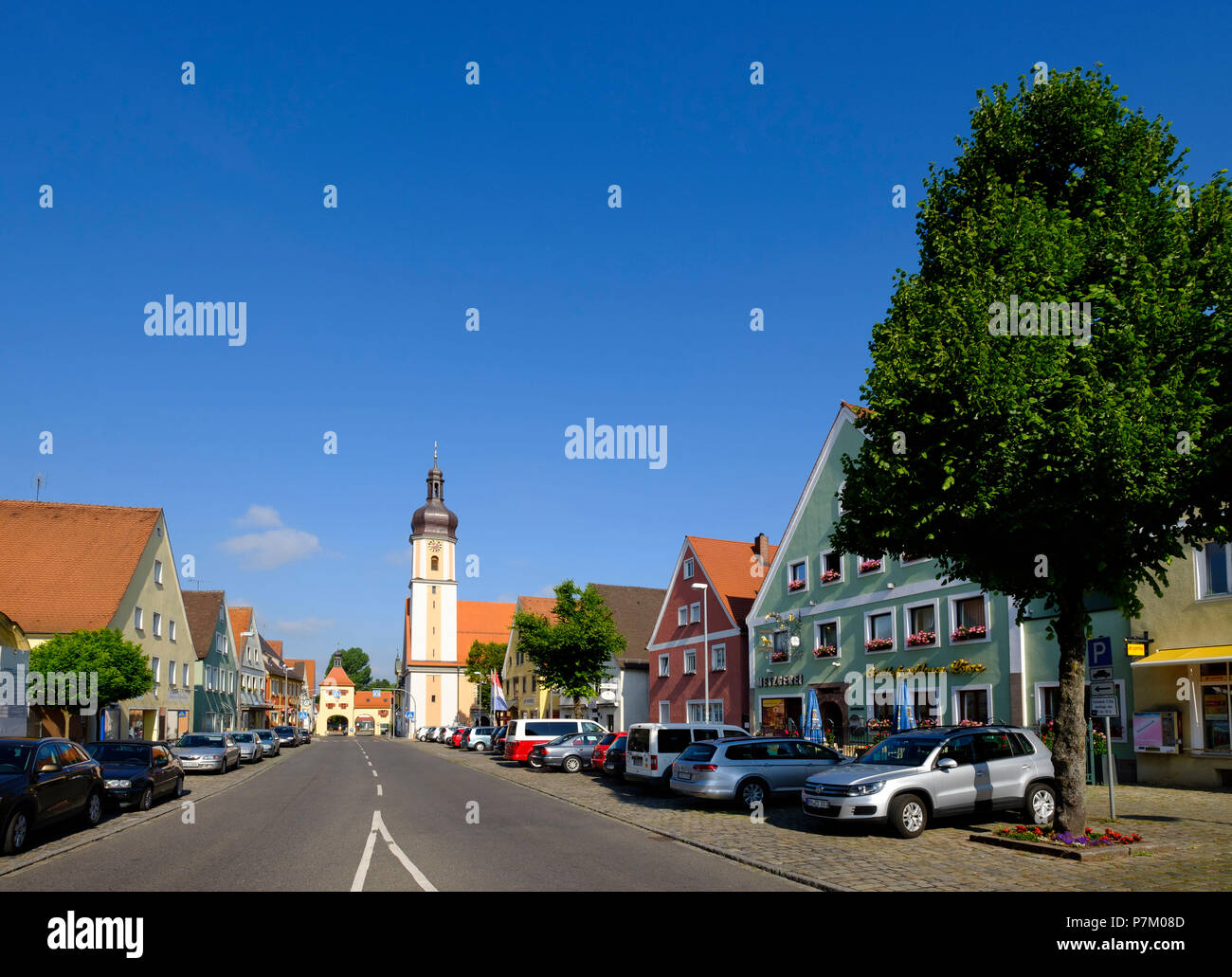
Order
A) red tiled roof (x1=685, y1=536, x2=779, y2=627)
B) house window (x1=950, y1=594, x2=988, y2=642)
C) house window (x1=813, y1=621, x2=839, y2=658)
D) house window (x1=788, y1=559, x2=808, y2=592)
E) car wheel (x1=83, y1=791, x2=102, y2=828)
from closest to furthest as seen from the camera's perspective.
A: car wheel (x1=83, y1=791, x2=102, y2=828), house window (x1=950, y1=594, x2=988, y2=642), house window (x1=813, y1=621, x2=839, y2=658), house window (x1=788, y1=559, x2=808, y2=592), red tiled roof (x1=685, y1=536, x2=779, y2=627)

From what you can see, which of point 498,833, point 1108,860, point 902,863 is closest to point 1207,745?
point 1108,860

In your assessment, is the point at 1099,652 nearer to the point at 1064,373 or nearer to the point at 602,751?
the point at 1064,373

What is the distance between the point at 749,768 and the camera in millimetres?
19734

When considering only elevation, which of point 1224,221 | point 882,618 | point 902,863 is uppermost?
point 1224,221

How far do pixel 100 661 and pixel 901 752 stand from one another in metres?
28.3

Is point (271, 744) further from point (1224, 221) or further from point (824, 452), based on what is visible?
point (1224, 221)

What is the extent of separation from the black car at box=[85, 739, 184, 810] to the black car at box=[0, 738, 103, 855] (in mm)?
1733

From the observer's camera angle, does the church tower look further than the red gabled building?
Yes

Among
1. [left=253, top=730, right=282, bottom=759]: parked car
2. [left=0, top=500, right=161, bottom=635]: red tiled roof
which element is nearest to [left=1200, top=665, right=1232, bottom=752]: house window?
[left=0, top=500, right=161, bottom=635]: red tiled roof

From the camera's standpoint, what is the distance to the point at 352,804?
21.7 m

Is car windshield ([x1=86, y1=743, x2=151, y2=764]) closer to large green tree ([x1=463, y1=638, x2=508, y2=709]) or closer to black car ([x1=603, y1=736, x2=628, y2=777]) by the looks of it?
black car ([x1=603, y1=736, x2=628, y2=777])

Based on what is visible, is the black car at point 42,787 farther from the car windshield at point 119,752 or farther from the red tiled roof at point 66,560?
the red tiled roof at point 66,560

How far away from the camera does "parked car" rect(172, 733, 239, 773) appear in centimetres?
3388
